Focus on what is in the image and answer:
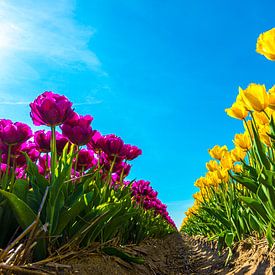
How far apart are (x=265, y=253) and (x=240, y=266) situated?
0.40 metres

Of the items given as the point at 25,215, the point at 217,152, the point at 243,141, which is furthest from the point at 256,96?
the point at 217,152

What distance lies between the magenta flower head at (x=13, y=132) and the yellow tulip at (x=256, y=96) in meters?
1.72

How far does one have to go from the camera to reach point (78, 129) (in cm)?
270

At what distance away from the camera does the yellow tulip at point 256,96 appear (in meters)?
2.96

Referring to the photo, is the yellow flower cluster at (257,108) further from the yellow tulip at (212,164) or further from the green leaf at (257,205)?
the yellow tulip at (212,164)

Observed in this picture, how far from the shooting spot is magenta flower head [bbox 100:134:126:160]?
331 centimetres

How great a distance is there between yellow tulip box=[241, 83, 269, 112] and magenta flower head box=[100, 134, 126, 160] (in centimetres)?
113

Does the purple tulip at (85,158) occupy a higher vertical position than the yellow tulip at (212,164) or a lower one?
lower

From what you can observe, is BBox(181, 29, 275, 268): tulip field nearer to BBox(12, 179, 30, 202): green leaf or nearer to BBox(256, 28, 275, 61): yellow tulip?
BBox(256, 28, 275, 61): yellow tulip

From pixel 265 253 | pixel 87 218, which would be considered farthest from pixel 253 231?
pixel 87 218

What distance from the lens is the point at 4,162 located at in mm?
2941

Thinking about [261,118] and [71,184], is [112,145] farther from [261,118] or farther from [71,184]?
[261,118]

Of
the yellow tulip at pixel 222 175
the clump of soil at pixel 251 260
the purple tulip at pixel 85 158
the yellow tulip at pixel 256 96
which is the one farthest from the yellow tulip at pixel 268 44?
the yellow tulip at pixel 222 175

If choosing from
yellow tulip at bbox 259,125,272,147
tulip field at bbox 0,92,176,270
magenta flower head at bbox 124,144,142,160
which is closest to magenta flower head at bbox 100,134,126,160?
tulip field at bbox 0,92,176,270
